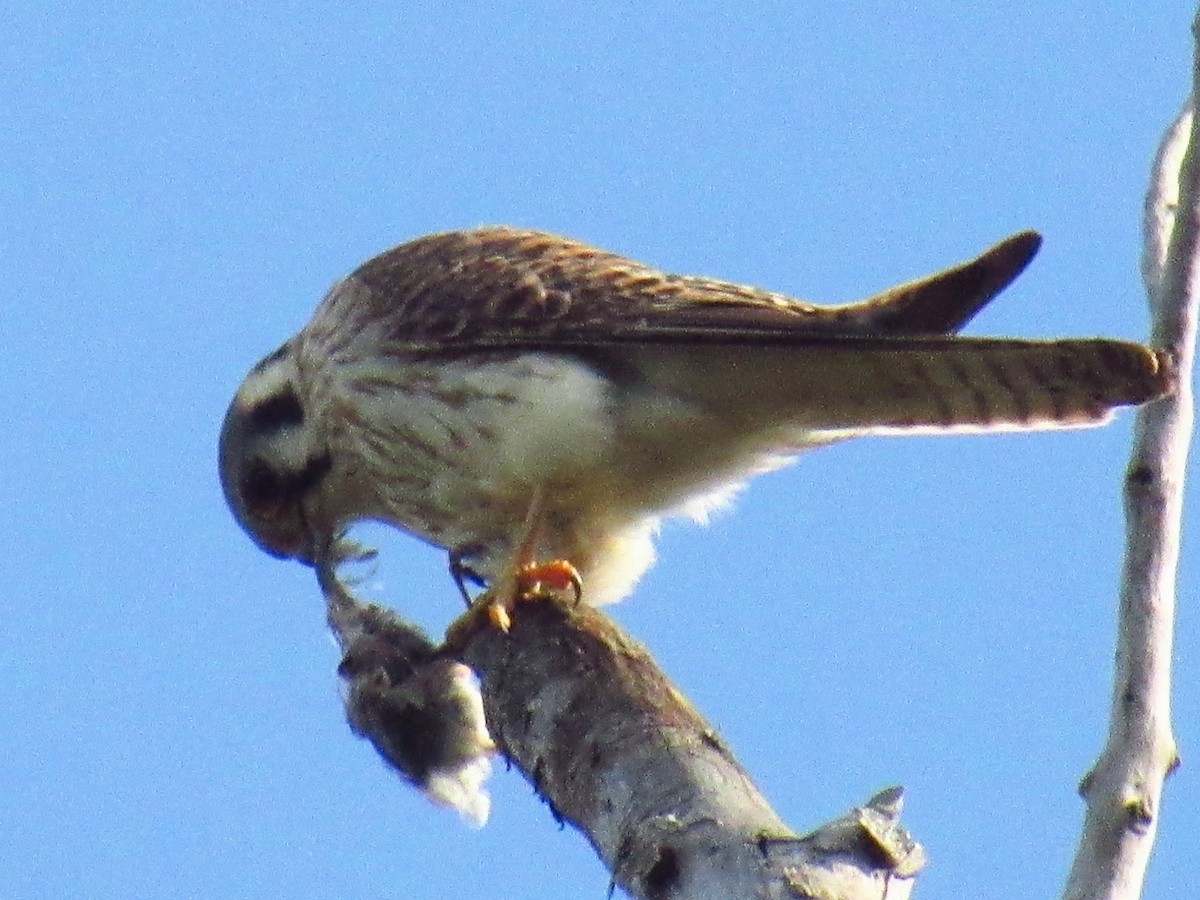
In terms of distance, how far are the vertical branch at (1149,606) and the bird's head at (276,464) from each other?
2.74 m

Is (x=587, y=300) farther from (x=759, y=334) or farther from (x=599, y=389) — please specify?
(x=759, y=334)

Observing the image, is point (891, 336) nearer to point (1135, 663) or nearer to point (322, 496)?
point (1135, 663)

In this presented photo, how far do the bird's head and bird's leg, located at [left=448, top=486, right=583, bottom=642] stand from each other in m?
0.94

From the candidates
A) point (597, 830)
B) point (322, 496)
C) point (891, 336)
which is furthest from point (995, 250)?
point (322, 496)

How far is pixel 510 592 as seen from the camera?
4.31 m

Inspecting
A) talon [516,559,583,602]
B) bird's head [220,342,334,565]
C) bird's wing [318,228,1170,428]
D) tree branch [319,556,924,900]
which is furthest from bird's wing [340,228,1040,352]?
tree branch [319,556,924,900]

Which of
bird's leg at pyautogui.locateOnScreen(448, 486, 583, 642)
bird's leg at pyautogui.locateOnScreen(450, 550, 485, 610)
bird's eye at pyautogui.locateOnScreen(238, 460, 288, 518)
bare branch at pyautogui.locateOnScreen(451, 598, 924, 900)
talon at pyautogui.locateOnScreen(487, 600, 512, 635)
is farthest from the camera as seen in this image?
bird's eye at pyautogui.locateOnScreen(238, 460, 288, 518)

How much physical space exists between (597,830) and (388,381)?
6.80ft

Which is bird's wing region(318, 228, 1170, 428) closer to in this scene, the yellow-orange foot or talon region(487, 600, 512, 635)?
the yellow-orange foot

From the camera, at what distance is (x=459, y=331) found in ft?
16.2

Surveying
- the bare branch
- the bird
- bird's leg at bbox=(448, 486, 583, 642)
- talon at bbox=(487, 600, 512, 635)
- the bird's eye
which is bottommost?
the bare branch

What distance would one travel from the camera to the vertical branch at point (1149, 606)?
2.71 metres

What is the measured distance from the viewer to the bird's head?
218 inches

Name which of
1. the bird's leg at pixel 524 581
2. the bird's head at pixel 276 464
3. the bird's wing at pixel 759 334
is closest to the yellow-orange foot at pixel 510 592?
the bird's leg at pixel 524 581
